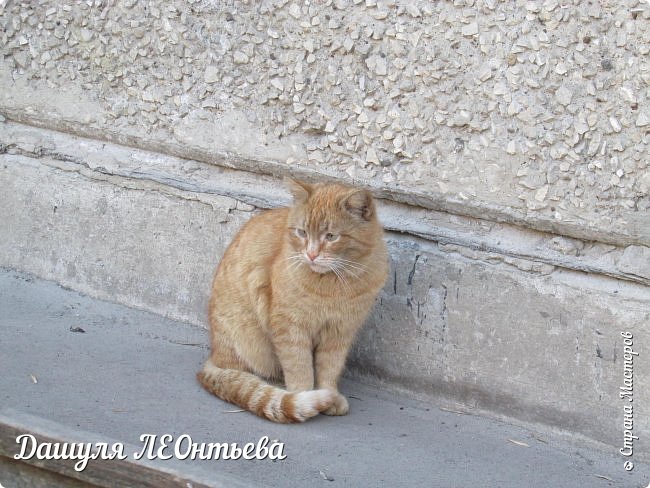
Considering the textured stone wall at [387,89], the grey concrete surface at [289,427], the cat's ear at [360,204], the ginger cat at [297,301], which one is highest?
the textured stone wall at [387,89]

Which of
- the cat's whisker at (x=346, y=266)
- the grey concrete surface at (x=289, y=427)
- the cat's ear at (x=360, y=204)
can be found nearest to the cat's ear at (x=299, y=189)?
the cat's ear at (x=360, y=204)

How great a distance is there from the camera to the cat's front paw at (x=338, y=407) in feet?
12.4

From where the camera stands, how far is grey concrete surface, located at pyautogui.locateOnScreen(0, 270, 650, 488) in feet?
11.0

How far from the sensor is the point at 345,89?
4.00 meters

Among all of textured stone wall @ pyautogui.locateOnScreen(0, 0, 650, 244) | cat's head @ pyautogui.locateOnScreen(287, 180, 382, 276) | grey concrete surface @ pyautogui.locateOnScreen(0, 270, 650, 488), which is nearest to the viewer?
grey concrete surface @ pyautogui.locateOnScreen(0, 270, 650, 488)

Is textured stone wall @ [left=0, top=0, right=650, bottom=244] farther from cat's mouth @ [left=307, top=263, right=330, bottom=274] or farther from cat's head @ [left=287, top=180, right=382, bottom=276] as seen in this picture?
cat's mouth @ [left=307, top=263, right=330, bottom=274]

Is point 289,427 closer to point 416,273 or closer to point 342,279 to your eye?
point 342,279

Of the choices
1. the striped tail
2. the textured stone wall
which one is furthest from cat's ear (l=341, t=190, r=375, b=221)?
the striped tail

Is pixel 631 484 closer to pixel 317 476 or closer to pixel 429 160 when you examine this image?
pixel 317 476

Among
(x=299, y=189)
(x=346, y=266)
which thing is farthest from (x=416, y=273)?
(x=299, y=189)

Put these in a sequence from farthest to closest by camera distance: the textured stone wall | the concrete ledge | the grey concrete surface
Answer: the concrete ledge
the textured stone wall
the grey concrete surface

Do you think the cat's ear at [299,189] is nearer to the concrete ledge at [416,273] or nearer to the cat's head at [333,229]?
the cat's head at [333,229]

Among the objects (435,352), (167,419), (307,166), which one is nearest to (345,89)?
(307,166)

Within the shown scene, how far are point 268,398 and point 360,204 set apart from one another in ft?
2.67
